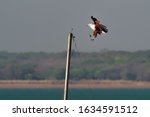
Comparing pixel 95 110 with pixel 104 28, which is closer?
pixel 104 28

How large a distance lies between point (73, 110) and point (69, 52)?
163 cm

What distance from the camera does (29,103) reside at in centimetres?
2189

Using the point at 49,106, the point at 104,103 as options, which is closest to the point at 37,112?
the point at 49,106

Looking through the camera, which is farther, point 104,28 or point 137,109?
point 137,109

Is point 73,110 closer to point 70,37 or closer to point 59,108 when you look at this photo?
point 59,108

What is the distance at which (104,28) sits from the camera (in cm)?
1958

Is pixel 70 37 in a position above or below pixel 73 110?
above

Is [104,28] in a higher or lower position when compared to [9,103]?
higher

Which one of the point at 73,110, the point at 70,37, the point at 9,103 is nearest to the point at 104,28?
the point at 70,37

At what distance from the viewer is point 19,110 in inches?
854

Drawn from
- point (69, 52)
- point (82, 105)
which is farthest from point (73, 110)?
point (69, 52)

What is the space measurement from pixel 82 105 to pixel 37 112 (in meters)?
1.20

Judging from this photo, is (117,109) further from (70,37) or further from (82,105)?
(70,37)

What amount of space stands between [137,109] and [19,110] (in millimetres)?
3156
